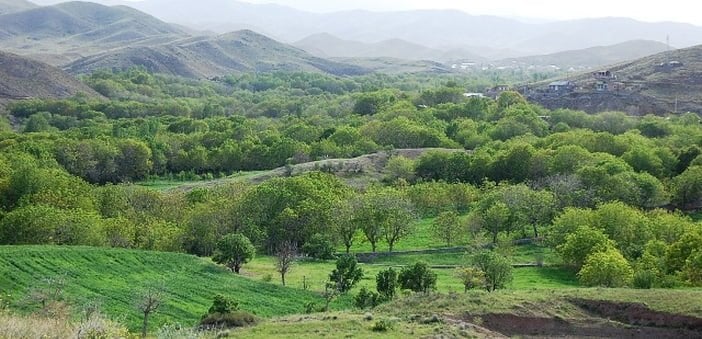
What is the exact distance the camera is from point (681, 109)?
5792 inches

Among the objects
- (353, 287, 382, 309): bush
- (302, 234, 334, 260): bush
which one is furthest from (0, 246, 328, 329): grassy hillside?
(302, 234, 334, 260): bush

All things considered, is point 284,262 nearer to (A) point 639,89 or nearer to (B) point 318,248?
(B) point 318,248

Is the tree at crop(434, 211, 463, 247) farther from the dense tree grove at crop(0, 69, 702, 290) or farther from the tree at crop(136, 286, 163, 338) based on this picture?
the tree at crop(136, 286, 163, 338)

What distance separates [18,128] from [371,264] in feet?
322

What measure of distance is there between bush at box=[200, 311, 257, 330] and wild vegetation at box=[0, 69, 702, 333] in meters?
0.10

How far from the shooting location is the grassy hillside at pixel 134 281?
4012cm

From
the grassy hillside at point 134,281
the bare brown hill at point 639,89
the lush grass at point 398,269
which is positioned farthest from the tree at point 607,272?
the bare brown hill at point 639,89

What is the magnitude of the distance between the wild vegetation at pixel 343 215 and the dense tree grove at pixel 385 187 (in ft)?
0.66

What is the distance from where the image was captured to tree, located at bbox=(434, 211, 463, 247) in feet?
218

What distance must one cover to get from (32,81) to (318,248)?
136872 mm

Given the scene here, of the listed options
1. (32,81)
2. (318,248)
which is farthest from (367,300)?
(32,81)

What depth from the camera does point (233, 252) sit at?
175ft

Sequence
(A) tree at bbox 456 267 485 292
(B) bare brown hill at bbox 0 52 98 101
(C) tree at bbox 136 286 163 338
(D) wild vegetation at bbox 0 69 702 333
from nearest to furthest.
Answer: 1. (C) tree at bbox 136 286 163 338
2. (D) wild vegetation at bbox 0 69 702 333
3. (A) tree at bbox 456 267 485 292
4. (B) bare brown hill at bbox 0 52 98 101

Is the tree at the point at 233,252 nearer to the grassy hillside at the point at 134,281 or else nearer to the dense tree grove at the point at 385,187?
the dense tree grove at the point at 385,187
